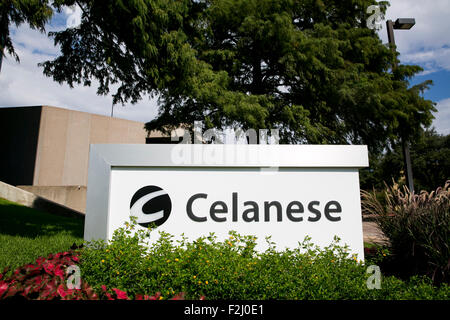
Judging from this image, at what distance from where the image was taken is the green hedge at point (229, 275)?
3.10m

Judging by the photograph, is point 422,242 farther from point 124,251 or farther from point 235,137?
point 235,137

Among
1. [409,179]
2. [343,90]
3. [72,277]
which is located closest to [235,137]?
[343,90]

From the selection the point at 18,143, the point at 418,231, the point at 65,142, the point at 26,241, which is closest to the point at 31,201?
the point at 26,241

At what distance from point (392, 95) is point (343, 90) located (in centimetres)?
222

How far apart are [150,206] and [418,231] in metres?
3.66

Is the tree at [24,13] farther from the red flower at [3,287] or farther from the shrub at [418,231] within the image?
the shrub at [418,231]

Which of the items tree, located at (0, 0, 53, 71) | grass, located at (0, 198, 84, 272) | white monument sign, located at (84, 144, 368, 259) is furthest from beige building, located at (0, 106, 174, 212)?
white monument sign, located at (84, 144, 368, 259)

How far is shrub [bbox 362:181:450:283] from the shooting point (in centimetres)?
373

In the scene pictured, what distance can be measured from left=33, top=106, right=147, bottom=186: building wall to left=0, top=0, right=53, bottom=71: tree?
1864 centimetres

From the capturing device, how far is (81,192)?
19188 millimetres

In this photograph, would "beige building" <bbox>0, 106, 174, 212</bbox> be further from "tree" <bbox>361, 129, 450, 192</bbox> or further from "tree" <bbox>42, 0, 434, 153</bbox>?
"tree" <bbox>361, 129, 450, 192</bbox>

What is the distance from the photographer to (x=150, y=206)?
406 centimetres

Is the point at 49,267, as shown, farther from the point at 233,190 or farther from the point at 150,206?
the point at 233,190

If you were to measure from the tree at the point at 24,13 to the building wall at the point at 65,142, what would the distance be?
1864 centimetres
